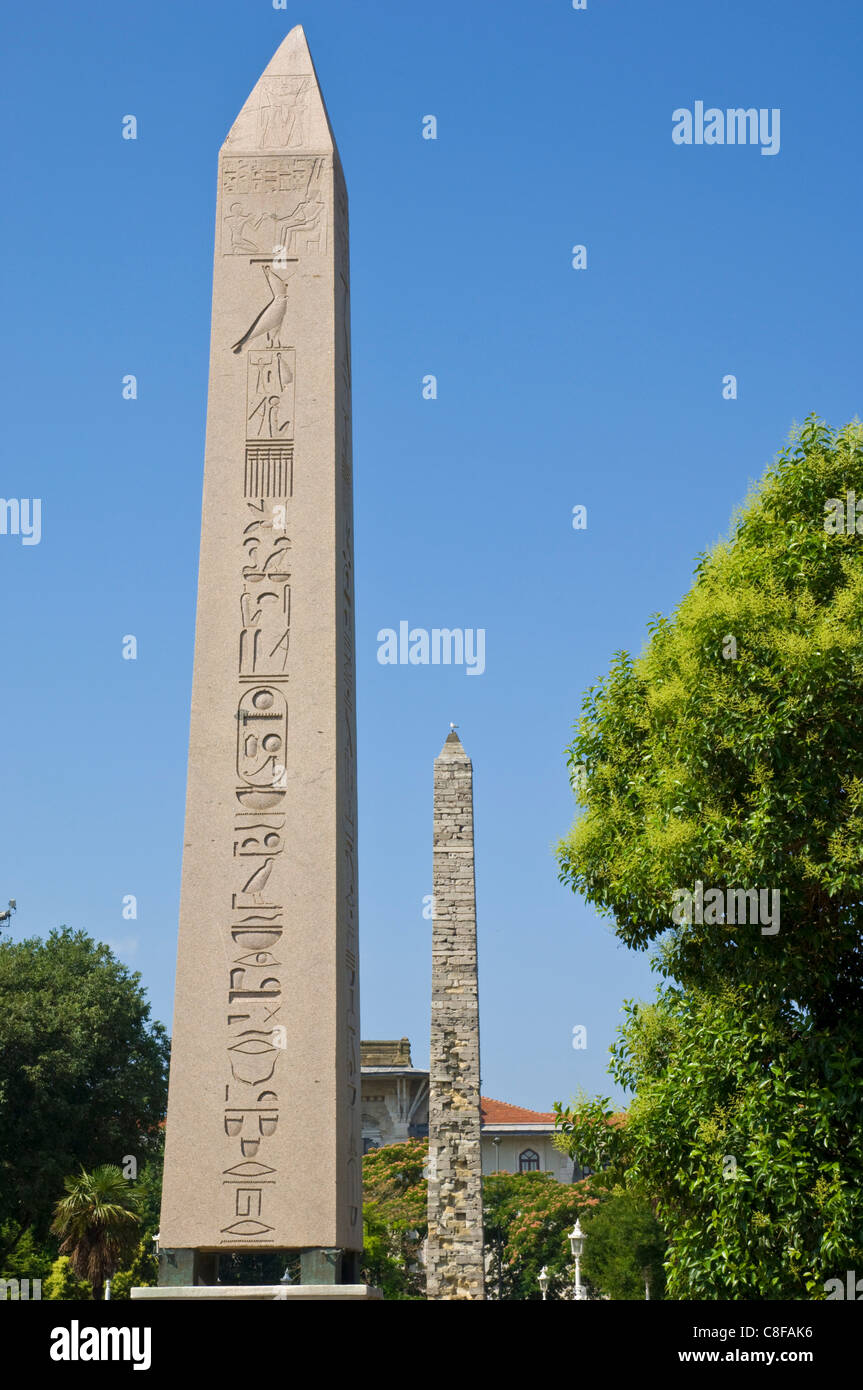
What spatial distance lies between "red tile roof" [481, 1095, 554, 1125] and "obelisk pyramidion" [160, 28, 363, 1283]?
56414mm

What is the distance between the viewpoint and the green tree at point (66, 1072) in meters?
33.9

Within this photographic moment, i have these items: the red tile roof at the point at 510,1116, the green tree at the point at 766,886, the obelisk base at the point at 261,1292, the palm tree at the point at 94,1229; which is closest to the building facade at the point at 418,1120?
the red tile roof at the point at 510,1116

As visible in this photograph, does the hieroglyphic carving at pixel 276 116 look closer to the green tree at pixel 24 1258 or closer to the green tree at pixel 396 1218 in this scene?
the green tree at pixel 24 1258

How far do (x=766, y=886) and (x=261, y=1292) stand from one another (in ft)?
16.7

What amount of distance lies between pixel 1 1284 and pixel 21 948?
1530 cm

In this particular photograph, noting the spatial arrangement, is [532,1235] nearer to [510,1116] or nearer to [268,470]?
[510,1116]

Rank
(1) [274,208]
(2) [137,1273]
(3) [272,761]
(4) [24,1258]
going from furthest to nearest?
1. (2) [137,1273]
2. (4) [24,1258]
3. (1) [274,208]
4. (3) [272,761]

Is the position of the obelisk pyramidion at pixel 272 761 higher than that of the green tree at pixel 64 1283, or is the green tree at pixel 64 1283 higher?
the obelisk pyramidion at pixel 272 761

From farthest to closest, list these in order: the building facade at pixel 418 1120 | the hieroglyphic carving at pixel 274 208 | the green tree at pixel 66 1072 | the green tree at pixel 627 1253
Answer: the building facade at pixel 418 1120
the green tree at pixel 627 1253
the green tree at pixel 66 1072
the hieroglyphic carving at pixel 274 208

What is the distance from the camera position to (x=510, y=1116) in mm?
65375

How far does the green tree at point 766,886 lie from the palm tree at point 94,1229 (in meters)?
19.5

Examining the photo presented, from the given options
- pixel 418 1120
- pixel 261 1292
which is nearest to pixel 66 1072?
pixel 418 1120

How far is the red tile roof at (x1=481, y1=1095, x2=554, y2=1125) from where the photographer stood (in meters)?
64.2
